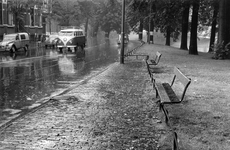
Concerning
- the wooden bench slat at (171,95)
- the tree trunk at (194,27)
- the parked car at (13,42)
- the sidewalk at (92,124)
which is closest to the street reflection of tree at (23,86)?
the sidewalk at (92,124)

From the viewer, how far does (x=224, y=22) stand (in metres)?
22.2

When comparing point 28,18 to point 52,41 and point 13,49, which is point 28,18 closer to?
point 52,41

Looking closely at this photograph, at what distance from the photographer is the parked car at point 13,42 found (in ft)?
97.1

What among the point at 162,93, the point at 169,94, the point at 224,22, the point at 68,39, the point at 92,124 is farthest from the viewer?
the point at 68,39

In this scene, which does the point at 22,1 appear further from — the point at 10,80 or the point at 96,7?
the point at 96,7

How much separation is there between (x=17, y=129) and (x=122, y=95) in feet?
13.4

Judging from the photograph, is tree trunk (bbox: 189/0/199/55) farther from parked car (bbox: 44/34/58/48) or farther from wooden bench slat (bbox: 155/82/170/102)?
wooden bench slat (bbox: 155/82/170/102)

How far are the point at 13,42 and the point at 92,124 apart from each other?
25.2 metres

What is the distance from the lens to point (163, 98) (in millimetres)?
7391

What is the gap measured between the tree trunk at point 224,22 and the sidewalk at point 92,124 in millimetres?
13674

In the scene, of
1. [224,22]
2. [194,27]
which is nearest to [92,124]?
[224,22]

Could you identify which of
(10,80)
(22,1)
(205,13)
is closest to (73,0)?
(22,1)

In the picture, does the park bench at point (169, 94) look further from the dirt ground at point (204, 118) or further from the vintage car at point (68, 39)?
the vintage car at point (68, 39)

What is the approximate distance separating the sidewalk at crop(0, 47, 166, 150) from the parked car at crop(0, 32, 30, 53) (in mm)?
20936
